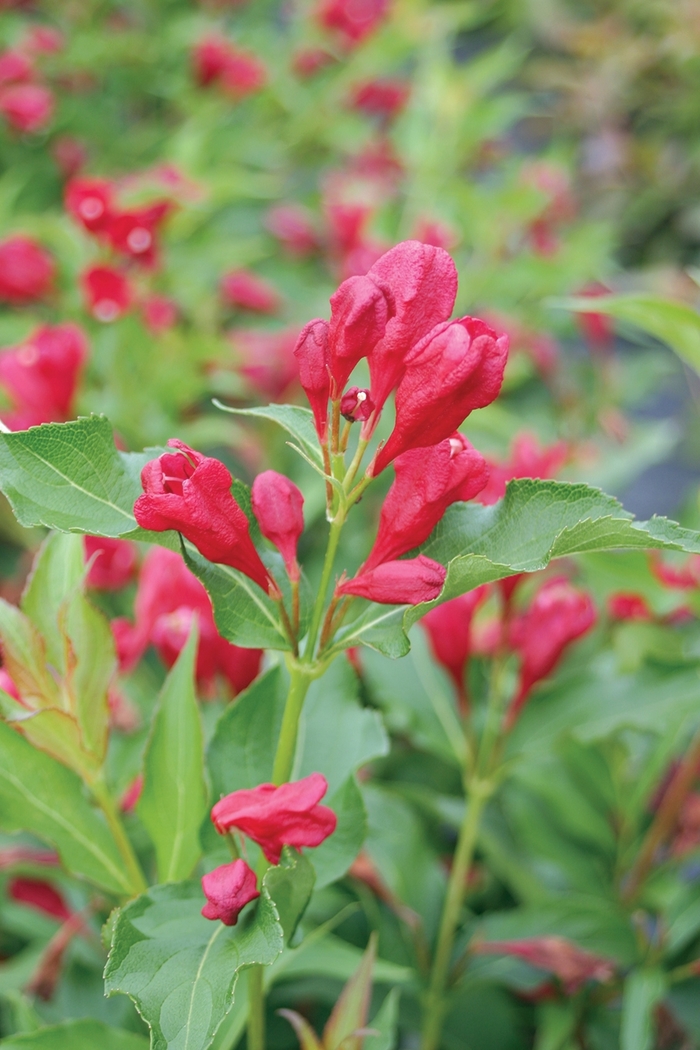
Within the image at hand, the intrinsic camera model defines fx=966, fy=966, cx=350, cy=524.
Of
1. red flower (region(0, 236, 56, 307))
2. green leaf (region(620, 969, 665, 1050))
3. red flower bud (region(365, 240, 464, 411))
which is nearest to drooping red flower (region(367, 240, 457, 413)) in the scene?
red flower bud (region(365, 240, 464, 411))

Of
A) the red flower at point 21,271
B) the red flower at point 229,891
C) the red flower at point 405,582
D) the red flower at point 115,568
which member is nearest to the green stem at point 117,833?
the red flower at point 229,891

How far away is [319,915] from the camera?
0.83 meters

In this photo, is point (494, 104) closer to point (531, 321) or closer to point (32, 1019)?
point (531, 321)

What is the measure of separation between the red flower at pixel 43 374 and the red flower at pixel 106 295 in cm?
14

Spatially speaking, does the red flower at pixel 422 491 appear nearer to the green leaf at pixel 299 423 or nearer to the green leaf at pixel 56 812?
the green leaf at pixel 299 423

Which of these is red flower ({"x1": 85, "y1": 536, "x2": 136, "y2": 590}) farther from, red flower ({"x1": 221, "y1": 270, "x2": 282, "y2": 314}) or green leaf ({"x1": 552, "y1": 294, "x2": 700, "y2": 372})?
red flower ({"x1": 221, "y1": 270, "x2": 282, "y2": 314})

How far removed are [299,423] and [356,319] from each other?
0.26 ft

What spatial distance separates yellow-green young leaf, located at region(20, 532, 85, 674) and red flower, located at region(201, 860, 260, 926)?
0.65 ft

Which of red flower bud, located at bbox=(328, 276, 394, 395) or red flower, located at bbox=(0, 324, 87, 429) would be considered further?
red flower, located at bbox=(0, 324, 87, 429)

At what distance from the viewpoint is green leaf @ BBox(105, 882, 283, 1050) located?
45 cm

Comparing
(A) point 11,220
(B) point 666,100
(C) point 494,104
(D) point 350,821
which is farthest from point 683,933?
(B) point 666,100

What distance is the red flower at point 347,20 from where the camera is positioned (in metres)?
2.21

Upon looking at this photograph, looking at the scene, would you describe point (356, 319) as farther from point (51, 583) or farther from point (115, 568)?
point (115, 568)

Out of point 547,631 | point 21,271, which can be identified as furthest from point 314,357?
point 21,271
